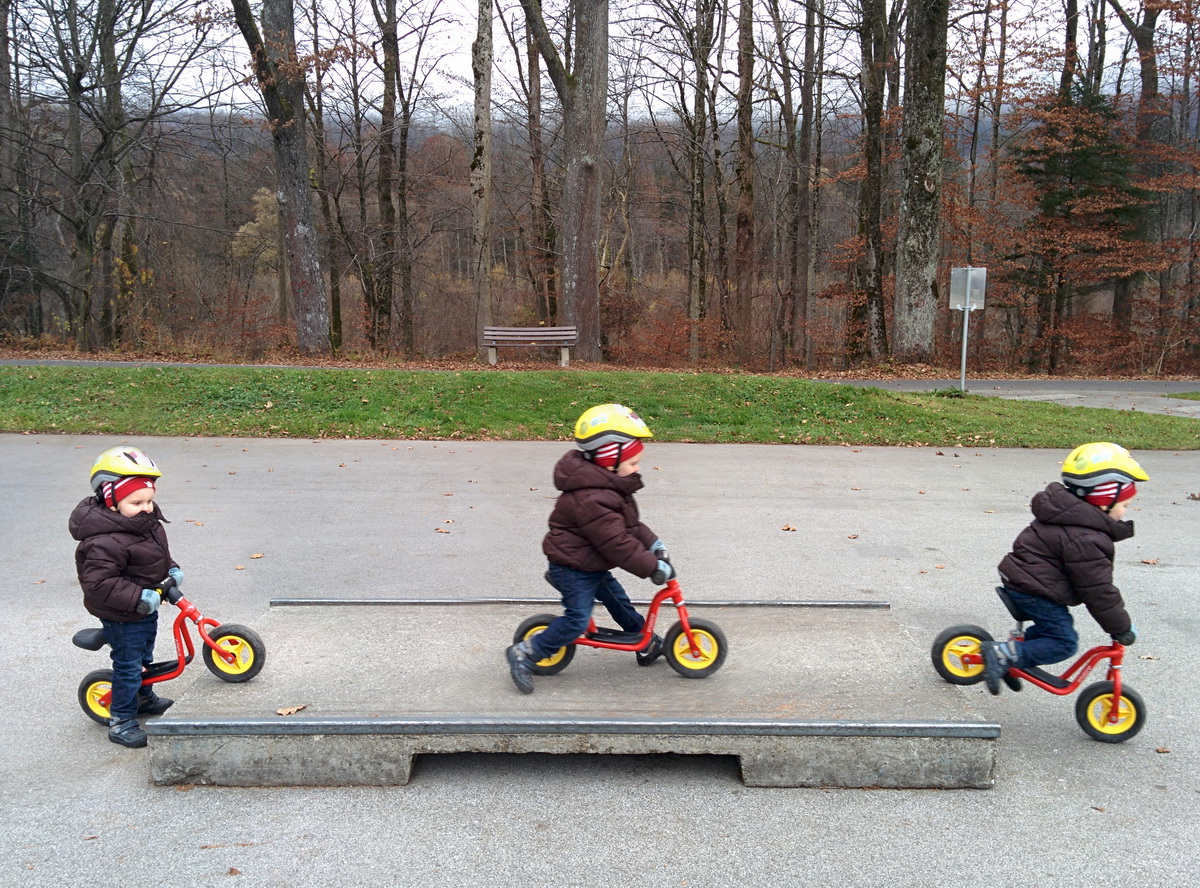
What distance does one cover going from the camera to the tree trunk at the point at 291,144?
1947 centimetres

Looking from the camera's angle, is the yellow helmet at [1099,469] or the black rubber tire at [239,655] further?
the black rubber tire at [239,655]

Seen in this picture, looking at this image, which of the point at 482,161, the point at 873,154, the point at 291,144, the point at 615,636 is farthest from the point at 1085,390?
the point at 291,144

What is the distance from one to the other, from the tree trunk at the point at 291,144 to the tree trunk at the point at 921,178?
13790mm

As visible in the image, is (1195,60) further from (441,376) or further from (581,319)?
(441,376)

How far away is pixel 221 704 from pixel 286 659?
58 cm

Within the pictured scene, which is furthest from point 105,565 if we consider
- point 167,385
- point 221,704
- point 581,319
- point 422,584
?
point 581,319

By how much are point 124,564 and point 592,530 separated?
2.19 meters

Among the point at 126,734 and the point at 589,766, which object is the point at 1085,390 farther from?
the point at 126,734

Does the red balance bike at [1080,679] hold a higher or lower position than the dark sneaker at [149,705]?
higher

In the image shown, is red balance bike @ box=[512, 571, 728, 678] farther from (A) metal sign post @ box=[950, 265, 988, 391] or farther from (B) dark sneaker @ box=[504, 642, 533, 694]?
(A) metal sign post @ box=[950, 265, 988, 391]

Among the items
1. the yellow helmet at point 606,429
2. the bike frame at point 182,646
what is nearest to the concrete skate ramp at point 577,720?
the bike frame at point 182,646

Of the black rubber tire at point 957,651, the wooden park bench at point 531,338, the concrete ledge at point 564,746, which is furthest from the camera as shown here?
the wooden park bench at point 531,338

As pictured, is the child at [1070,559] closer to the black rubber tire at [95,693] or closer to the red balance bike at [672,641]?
the red balance bike at [672,641]

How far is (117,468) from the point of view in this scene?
4.04 metres
